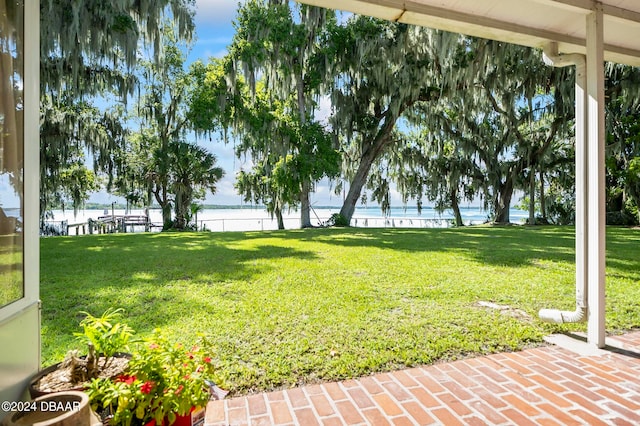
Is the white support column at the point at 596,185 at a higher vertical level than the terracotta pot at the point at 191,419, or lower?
higher

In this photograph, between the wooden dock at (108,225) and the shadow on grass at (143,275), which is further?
the wooden dock at (108,225)

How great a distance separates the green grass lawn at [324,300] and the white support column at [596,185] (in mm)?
415

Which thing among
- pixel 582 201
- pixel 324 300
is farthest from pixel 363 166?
pixel 582 201

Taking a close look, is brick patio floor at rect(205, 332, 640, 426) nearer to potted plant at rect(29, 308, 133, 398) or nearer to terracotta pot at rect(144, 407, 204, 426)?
terracotta pot at rect(144, 407, 204, 426)

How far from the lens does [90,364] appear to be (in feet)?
4.85

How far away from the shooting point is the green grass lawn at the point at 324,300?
8.08 ft

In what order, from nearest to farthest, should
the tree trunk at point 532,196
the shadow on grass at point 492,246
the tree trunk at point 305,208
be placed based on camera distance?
1. the shadow on grass at point 492,246
2. the tree trunk at point 305,208
3. the tree trunk at point 532,196

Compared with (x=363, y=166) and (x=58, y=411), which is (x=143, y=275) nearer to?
(x=58, y=411)

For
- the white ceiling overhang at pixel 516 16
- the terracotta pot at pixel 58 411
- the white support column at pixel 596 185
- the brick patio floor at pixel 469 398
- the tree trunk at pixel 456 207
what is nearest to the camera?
the terracotta pot at pixel 58 411

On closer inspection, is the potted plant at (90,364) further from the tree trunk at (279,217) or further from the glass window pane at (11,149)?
the tree trunk at (279,217)

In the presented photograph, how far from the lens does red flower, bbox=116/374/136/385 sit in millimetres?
1318

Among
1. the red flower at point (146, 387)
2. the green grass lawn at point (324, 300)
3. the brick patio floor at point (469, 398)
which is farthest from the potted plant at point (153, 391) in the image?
the green grass lawn at point (324, 300)

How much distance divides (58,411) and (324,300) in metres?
2.65

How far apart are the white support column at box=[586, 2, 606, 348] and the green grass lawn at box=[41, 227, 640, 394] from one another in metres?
0.41
